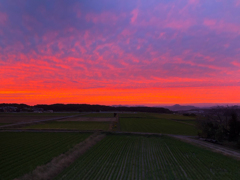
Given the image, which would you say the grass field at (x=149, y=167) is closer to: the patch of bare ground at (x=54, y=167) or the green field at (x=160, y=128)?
the patch of bare ground at (x=54, y=167)

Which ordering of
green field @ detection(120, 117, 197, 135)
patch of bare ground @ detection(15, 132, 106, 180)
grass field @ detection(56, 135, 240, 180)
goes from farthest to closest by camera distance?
green field @ detection(120, 117, 197, 135), grass field @ detection(56, 135, 240, 180), patch of bare ground @ detection(15, 132, 106, 180)

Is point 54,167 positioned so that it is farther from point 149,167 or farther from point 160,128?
point 160,128

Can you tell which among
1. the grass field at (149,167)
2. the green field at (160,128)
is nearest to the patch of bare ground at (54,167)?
the grass field at (149,167)

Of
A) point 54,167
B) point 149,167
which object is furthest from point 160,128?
point 54,167

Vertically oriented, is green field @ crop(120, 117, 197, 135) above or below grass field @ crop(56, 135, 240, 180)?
below

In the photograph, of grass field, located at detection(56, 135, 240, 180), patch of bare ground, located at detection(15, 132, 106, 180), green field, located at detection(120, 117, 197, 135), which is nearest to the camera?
patch of bare ground, located at detection(15, 132, 106, 180)

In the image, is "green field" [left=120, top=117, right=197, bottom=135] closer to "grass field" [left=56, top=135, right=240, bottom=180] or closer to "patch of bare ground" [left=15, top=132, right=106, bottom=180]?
"grass field" [left=56, top=135, right=240, bottom=180]

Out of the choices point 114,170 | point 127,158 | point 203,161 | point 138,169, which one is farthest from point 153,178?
point 203,161

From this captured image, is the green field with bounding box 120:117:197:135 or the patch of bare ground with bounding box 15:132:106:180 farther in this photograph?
the green field with bounding box 120:117:197:135

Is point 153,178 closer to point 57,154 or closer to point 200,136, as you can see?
point 57,154

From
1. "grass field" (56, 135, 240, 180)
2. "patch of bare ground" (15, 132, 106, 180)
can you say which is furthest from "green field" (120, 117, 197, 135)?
"patch of bare ground" (15, 132, 106, 180)

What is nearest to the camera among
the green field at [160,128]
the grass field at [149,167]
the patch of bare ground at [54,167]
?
the patch of bare ground at [54,167]
